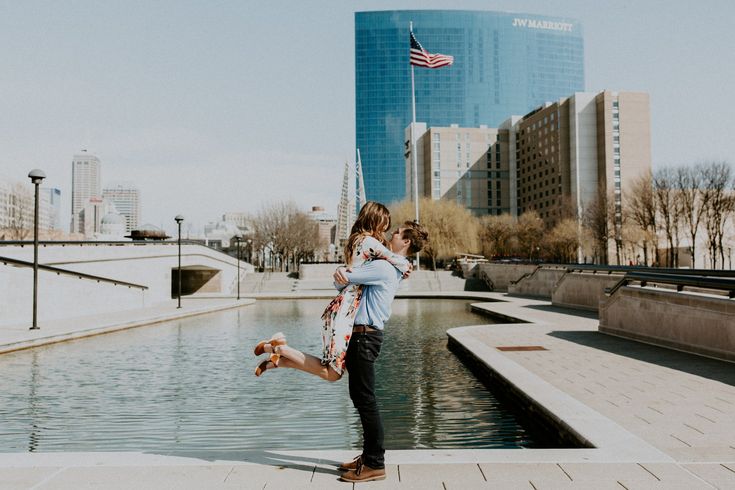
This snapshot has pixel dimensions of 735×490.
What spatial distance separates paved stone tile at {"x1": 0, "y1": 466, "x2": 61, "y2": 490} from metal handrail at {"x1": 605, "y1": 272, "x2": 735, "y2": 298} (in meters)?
10.3

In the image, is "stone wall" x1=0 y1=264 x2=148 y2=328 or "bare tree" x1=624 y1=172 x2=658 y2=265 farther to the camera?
"bare tree" x1=624 y1=172 x2=658 y2=265

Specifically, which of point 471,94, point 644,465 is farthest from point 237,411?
point 471,94

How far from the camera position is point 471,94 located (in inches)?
6270

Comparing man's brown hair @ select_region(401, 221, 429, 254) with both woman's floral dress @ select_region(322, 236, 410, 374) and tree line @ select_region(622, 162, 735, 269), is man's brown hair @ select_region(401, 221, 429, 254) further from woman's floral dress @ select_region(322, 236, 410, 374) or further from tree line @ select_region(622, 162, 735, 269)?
tree line @ select_region(622, 162, 735, 269)

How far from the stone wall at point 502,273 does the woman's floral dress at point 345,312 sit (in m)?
40.6

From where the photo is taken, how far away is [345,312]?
14.1ft

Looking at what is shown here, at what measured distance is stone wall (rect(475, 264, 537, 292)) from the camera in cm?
4480

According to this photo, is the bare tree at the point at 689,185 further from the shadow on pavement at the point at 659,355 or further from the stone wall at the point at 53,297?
the stone wall at the point at 53,297

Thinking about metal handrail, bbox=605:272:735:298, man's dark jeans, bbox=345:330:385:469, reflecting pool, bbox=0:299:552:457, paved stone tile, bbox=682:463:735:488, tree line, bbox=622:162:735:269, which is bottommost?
reflecting pool, bbox=0:299:552:457

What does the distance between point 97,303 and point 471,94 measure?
14809cm

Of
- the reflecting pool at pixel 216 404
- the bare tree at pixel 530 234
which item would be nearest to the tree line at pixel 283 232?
the bare tree at pixel 530 234

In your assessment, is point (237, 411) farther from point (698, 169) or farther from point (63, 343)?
point (698, 169)

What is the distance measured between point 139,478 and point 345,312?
1.98m

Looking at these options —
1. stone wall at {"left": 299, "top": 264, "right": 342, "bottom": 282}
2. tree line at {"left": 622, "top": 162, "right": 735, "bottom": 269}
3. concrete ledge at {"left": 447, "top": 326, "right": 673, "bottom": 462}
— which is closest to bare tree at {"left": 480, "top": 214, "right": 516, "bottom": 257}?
tree line at {"left": 622, "top": 162, "right": 735, "bottom": 269}
